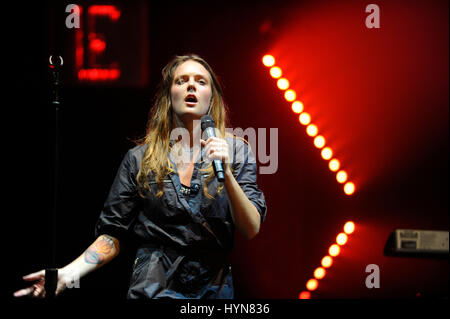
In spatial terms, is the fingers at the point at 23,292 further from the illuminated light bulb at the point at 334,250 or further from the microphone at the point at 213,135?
the illuminated light bulb at the point at 334,250

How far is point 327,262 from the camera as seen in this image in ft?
8.64

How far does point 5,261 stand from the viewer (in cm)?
245

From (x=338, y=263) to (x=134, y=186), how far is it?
1296 millimetres

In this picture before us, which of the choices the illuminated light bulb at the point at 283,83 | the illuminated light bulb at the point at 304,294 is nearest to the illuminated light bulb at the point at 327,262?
the illuminated light bulb at the point at 304,294

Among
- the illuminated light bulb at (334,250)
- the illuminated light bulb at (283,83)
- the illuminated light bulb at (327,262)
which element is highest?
the illuminated light bulb at (283,83)

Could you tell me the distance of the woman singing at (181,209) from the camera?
1766 mm

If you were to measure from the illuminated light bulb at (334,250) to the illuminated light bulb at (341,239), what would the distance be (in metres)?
0.03

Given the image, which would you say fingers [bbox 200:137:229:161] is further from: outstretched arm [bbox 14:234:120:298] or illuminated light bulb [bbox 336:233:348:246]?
illuminated light bulb [bbox 336:233:348:246]

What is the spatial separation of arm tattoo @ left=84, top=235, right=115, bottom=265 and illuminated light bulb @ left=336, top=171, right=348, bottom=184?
135 centimetres

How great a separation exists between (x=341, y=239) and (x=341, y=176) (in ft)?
1.15

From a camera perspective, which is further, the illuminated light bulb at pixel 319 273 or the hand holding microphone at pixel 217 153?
the illuminated light bulb at pixel 319 273

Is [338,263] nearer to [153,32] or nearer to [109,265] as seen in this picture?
[109,265]

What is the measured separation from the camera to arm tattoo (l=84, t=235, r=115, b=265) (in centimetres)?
184
